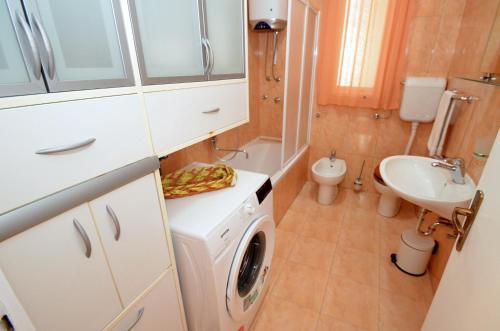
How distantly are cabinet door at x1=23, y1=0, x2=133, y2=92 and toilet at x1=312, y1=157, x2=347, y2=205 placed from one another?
2138mm

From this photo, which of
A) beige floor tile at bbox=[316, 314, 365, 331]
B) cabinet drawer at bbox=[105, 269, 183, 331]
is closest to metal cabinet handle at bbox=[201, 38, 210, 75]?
cabinet drawer at bbox=[105, 269, 183, 331]

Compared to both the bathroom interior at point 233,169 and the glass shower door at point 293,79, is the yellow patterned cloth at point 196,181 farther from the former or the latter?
the glass shower door at point 293,79

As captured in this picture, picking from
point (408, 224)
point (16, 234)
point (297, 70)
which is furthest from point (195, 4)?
point (408, 224)

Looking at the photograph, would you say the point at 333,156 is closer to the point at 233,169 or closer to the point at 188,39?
the point at 233,169

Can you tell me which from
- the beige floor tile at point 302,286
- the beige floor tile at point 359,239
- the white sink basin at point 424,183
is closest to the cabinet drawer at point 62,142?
the white sink basin at point 424,183

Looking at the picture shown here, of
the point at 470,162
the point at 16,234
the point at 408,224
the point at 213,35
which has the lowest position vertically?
the point at 408,224

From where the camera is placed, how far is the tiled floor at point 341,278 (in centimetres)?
149

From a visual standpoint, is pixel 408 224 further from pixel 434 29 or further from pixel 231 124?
pixel 231 124

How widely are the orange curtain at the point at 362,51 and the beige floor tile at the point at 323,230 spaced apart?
1.26m

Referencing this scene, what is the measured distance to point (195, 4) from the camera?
979mm

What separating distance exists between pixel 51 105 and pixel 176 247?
68 centimetres

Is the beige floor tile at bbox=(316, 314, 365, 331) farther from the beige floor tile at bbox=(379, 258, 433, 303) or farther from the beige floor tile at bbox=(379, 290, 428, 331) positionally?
the beige floor tile at bbox=(379, 258, 433, 303)

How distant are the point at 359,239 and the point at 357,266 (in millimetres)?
355

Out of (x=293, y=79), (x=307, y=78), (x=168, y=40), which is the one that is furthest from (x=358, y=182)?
(x=168, y=40)
